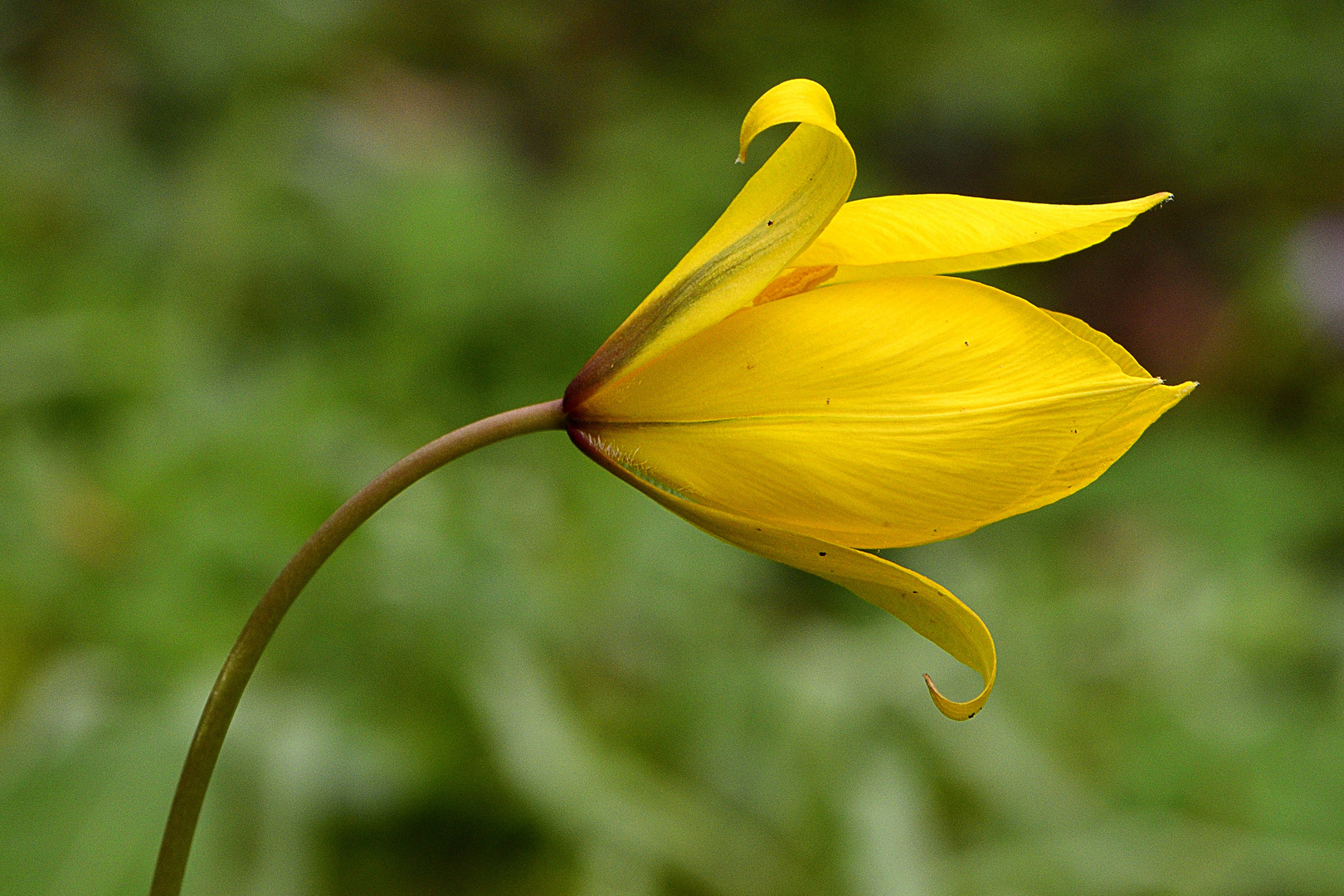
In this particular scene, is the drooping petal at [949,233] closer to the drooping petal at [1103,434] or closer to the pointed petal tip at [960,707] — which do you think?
the drooping petal at [1103,434]

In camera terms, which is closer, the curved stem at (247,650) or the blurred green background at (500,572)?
the curved stem at (247,650)

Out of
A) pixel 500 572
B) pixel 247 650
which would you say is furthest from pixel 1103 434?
pixel 500 572

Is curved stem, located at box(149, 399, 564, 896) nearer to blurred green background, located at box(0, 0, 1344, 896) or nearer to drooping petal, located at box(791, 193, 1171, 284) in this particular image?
drooping petal, located at box(791, 193, 1171, 284)

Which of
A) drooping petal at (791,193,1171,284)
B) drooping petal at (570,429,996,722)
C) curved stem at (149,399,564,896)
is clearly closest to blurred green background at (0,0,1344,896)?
curved stem at (149,399,564,896)

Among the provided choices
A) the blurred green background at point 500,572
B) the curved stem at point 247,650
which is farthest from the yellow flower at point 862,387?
the blurred green background at point 500,572

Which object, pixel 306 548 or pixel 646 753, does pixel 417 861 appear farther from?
pixel 306 548

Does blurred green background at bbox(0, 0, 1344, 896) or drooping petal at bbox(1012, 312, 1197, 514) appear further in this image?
blurred green background at bbox(0, 0, 1344, 896)

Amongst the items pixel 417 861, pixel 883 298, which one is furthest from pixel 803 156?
pixel 417 861
